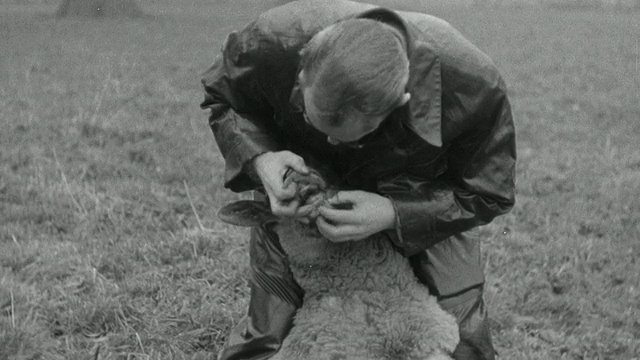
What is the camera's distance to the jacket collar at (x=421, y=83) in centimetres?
228

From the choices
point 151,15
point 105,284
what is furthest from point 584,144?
point 151,15

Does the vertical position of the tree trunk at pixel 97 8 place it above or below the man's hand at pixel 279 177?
below

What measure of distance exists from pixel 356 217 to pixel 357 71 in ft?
1.69

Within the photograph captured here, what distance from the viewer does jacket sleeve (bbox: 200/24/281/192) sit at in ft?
8.98

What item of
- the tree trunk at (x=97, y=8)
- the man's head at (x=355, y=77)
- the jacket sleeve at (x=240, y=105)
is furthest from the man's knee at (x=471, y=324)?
the tree trunk at (x=97, y=8)

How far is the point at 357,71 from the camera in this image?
1996 millimetres

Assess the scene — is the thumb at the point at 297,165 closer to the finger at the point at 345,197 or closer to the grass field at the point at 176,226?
the finger at the point at 345,197

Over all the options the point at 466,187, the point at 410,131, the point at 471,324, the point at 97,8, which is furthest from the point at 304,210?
the point at 97,8

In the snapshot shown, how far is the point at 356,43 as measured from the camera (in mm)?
2039

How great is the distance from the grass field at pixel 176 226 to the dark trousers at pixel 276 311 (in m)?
0.59

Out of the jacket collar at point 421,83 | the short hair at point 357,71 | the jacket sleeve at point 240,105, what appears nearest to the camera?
the short hair at point 357,71

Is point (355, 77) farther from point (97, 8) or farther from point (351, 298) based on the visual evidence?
point (97, 8)

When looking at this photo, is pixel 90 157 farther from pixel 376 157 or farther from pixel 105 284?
pixel 376 157

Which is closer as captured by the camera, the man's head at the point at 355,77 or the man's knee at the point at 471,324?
the man's head at the point at 355,77
